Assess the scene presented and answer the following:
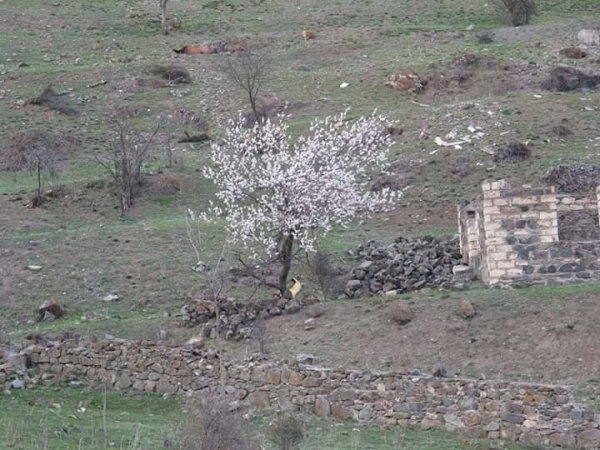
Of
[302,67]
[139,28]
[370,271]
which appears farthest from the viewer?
[139,28]

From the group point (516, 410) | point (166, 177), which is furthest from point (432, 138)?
point (516, 410)

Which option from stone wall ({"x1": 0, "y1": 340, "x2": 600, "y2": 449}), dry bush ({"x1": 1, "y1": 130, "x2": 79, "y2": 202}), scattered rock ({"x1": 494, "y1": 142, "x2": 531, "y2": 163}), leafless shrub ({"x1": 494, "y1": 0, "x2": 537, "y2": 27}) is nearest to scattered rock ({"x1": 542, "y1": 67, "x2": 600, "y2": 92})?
scattered rock ({"x1": 494, "y1": 142, "x2": 531, "y2": 163})

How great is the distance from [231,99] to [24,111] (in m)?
6.78

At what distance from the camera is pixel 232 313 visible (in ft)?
85.5

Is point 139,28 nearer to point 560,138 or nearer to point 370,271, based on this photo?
point 560,138

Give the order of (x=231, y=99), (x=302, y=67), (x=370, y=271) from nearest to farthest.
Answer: (x=370, y=271)
(x=231, y=99)
(x=302, y=67)

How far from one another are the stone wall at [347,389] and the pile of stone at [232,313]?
173 cm

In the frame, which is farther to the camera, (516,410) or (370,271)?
(370,271)

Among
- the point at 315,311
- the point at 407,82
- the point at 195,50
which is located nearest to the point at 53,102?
the point at 195,50

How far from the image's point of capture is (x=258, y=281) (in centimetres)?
2945

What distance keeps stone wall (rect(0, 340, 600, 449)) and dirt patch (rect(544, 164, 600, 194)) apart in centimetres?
1422

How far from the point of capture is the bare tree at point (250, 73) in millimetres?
47406

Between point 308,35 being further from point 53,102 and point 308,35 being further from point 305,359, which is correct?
point 305,359

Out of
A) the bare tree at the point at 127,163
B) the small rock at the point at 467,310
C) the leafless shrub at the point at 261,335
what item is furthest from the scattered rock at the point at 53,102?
the small rock at the point at 467,310
